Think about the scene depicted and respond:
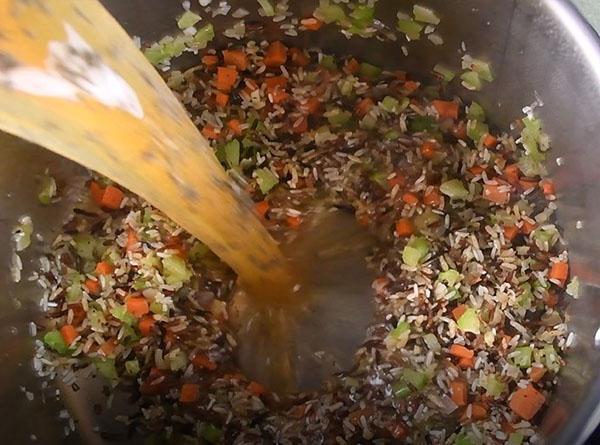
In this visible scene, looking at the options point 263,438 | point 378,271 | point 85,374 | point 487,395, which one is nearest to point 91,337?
point 85,374

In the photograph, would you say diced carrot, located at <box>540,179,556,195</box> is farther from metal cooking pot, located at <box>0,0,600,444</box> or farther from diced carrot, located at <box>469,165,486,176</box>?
diced carrot, located at <box>469,165,486,176</box>

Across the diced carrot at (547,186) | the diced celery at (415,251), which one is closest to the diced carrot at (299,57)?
the diced celery at (415,251)

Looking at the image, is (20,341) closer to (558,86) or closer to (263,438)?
(263,438)

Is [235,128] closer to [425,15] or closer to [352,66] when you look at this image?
[352,66]

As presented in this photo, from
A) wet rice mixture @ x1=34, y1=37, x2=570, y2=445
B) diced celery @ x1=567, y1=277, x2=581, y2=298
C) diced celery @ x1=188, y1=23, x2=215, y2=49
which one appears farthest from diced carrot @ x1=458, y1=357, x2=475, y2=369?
diced celery @ x1=188, y1=23, x2=215, y2=49

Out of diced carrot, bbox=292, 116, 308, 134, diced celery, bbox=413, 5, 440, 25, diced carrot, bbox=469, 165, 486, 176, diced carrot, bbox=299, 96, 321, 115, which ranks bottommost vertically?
diced carrot, bbox=292, 116, 308, 134

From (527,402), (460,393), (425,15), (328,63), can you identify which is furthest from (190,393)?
(425,15)
